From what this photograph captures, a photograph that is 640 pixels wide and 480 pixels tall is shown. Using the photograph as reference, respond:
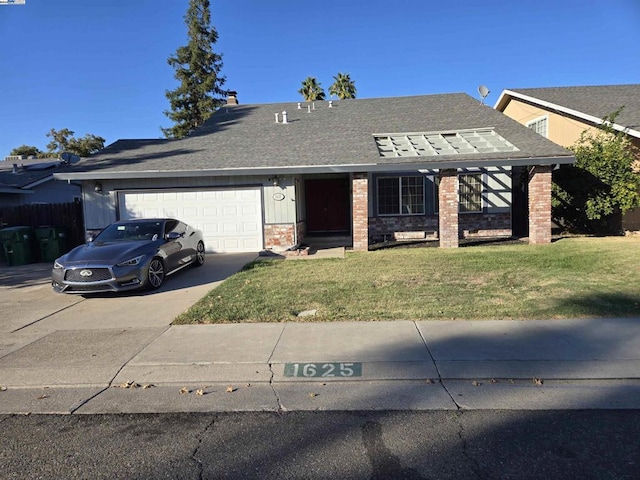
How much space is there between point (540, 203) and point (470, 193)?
3.39m

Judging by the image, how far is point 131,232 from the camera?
993 cm

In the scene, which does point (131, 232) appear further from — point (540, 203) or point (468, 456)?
point (540, 203)

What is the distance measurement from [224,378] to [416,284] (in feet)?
15.8

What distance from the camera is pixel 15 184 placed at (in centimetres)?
2236

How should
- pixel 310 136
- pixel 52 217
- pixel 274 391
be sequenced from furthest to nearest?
pixel 310 136
pixel 52 217
pixel 274 391

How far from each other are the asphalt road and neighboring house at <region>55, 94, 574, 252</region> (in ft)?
32.7

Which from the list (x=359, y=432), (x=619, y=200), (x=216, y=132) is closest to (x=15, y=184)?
(x=216, y=132)

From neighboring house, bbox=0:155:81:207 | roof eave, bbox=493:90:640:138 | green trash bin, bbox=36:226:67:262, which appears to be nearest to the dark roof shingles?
green trash bin, bbox=36:226:67:262

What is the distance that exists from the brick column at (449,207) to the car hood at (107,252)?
337 inches

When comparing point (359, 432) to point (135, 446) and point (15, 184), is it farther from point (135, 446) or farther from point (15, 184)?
point (15, 184)

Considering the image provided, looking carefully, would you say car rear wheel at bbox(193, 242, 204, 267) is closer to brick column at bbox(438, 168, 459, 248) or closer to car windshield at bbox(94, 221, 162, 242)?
car windshield at bbox(94, 221, 162, 242)

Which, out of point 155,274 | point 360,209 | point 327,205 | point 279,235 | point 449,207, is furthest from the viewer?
point 327,205

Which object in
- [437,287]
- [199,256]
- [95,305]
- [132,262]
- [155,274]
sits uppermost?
[132,262]

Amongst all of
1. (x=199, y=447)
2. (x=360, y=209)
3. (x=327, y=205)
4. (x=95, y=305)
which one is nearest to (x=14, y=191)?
(x=327, y=205)
